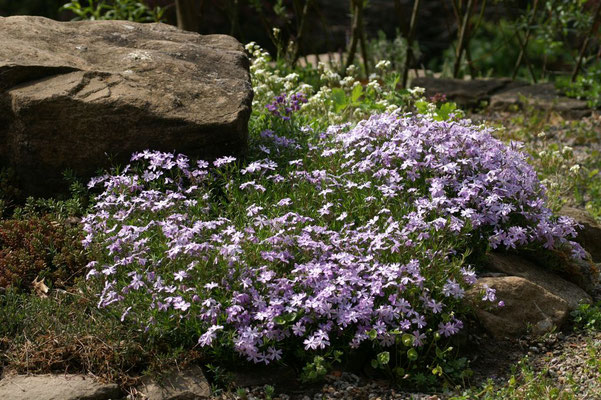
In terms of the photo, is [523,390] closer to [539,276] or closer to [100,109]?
[539,276]

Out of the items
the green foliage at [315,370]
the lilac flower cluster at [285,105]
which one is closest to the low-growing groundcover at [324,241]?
the green foliage at [315,370]

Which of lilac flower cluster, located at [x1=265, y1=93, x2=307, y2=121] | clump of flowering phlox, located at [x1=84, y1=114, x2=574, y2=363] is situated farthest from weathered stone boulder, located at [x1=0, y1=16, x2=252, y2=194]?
lilac flower cluster, located at [x1=265, y1=93, x2=307, y2=121]

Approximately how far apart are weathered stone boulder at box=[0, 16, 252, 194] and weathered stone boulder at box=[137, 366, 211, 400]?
188 cm

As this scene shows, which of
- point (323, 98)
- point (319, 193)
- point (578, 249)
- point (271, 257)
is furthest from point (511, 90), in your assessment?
point (271, 257)

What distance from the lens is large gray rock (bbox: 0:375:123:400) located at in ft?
11.0

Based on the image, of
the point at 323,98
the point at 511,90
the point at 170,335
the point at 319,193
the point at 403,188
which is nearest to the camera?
the point at 170,335

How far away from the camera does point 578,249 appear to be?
4.66 meters

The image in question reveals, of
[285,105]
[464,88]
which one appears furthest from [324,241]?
[464,88]

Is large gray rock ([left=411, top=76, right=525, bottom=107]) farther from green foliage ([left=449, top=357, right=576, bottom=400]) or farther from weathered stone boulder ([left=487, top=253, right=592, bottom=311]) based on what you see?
green foliage ([left=449, top=357, right=576, bottom=400])

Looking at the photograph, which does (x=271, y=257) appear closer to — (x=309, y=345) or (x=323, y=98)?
(x=309, y=345)

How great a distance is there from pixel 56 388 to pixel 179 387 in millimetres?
572

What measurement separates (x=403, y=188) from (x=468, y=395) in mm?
1556

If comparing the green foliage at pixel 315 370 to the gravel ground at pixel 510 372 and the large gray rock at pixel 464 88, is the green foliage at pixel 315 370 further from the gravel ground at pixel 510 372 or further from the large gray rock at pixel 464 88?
the large gray rock at pixel 464 88

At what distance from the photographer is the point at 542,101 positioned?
880 cm
